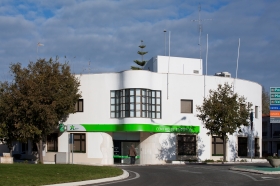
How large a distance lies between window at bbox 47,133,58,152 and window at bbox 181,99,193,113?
12547 mm

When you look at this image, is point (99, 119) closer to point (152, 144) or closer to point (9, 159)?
point (152, 144)

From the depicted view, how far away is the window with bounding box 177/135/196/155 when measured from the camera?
4600 cm

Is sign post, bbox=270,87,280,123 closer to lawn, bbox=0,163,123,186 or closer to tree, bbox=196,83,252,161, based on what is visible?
tree, bbox=196,83,252,161

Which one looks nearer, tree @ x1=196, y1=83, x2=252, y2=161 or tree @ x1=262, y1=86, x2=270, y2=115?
tree @ x1=196, y1=83, x2=252, y2=161

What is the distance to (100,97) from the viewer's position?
45469mm

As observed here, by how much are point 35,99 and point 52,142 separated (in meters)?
8.73

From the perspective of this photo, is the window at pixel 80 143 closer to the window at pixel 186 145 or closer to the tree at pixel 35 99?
the tree at pixel 35 99

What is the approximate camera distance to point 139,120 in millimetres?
43625

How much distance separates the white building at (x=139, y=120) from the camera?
44.2 m

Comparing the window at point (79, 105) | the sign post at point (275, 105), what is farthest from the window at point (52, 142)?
the sign post at point (275, 105)

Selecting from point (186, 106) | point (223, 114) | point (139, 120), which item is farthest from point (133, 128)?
point (223, 114)

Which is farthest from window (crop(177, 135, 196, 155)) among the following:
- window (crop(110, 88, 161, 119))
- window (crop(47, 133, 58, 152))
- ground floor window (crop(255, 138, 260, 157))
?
window (crop(47, 133, 58, 152))

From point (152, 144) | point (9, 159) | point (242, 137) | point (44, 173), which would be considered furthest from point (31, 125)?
point (242, 137)

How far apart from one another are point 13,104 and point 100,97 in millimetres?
8475
